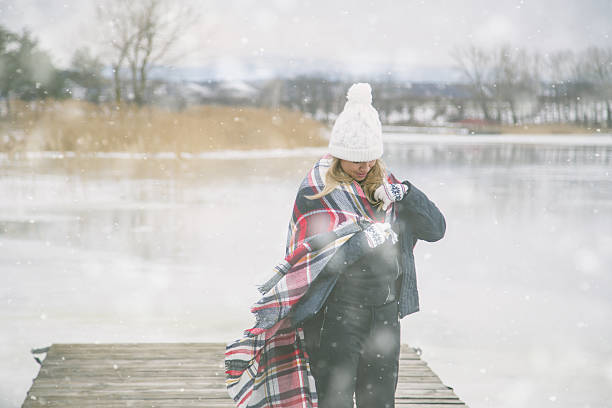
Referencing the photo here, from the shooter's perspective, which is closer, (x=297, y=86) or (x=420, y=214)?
(x=420, y=214)

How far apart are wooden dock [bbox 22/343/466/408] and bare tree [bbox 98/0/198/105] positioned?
22919 millimetres

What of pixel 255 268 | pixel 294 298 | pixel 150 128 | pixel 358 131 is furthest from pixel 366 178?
pixel 150 128

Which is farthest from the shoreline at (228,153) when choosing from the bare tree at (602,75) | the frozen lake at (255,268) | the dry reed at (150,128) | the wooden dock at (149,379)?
the wooden dock at (149,379)

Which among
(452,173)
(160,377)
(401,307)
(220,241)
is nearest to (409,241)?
(401,307)

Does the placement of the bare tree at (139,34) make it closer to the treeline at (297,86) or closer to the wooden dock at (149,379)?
the treeline at (297,86)

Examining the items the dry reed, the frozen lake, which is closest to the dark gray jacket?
the frozen lake

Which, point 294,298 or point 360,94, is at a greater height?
point 360,94

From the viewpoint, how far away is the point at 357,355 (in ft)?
7.82

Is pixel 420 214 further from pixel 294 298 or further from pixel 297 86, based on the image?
pixel 297 86

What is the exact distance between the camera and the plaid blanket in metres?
2.37

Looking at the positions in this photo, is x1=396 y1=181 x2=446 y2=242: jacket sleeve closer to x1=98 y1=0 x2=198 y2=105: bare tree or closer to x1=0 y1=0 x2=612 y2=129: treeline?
x1=0 y1=0 x2=612 y2=129: treeline

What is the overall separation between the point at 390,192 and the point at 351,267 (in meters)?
0.31

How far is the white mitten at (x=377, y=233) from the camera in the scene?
2.30 meters

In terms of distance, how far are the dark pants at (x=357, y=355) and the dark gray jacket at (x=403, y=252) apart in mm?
65
